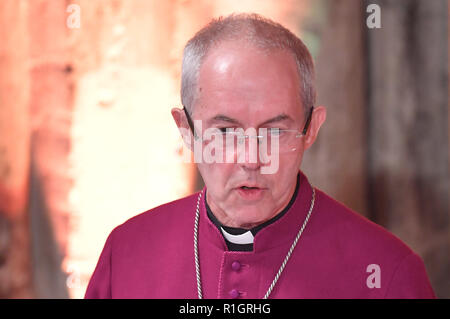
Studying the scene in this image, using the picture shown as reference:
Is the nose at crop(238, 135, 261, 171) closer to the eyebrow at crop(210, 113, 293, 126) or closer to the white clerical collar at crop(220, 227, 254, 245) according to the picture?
the eyebrow at crop(210, 113, 293, 126)

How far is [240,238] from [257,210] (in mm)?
175

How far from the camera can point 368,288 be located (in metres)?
1.77

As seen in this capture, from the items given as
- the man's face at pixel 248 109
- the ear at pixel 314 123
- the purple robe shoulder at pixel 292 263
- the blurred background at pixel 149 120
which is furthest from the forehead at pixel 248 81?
the blurred background at pixel 149 120

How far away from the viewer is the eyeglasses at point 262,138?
66.8 inches

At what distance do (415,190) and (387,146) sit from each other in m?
0.22

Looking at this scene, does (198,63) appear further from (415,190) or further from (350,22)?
(415,190)

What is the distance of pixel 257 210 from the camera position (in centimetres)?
174

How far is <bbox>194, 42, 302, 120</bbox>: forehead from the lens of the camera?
166cm

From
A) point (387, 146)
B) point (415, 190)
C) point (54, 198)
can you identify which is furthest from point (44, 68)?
point (415, 190)

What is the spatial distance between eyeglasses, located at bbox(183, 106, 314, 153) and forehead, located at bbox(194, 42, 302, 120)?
0.05 metres

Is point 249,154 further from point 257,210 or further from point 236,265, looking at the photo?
point 236,265

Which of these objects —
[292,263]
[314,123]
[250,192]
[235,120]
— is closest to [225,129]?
[235,120]
